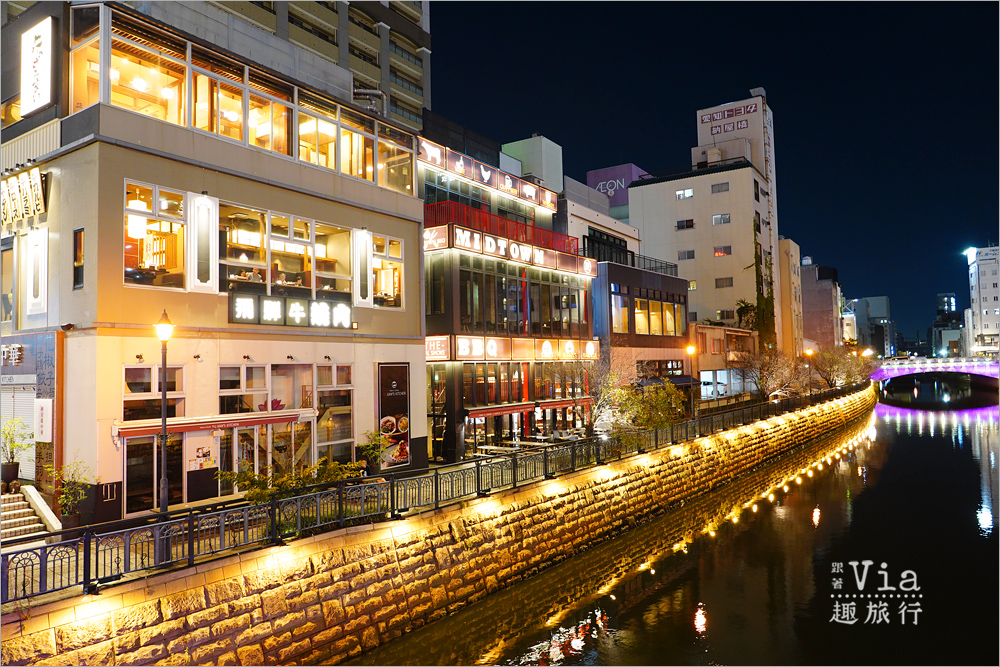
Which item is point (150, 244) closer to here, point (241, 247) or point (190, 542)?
point (241, 247)

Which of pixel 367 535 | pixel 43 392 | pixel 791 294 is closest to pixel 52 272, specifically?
pixel 43 392

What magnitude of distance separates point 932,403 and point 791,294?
87.6ft

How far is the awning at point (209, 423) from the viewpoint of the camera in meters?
14.5

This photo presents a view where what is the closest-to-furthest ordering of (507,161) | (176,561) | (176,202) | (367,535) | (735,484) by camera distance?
(176,561)
(367,535)
(176,202)
(735,484)
(507,161)

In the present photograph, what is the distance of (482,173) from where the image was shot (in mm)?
31047

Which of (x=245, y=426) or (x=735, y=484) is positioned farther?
(x=735, y=484)

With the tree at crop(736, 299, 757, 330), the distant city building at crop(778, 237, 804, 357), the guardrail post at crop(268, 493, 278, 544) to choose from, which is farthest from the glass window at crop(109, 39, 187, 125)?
the distant city building at crop(778, 237, 804, 357)

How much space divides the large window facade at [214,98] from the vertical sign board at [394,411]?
254 inches

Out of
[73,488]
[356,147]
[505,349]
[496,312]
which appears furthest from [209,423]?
[505,349]

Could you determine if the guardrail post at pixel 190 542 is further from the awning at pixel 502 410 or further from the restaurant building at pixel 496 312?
the awning at pixel 502 410

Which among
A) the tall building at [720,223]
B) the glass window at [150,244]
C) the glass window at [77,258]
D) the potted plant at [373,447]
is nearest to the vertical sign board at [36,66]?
the glass window at [150,244]

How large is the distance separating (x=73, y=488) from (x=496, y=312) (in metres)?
18.7

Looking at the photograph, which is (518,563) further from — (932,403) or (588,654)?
(932,403)

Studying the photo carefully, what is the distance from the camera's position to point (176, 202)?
16031 millimetres
